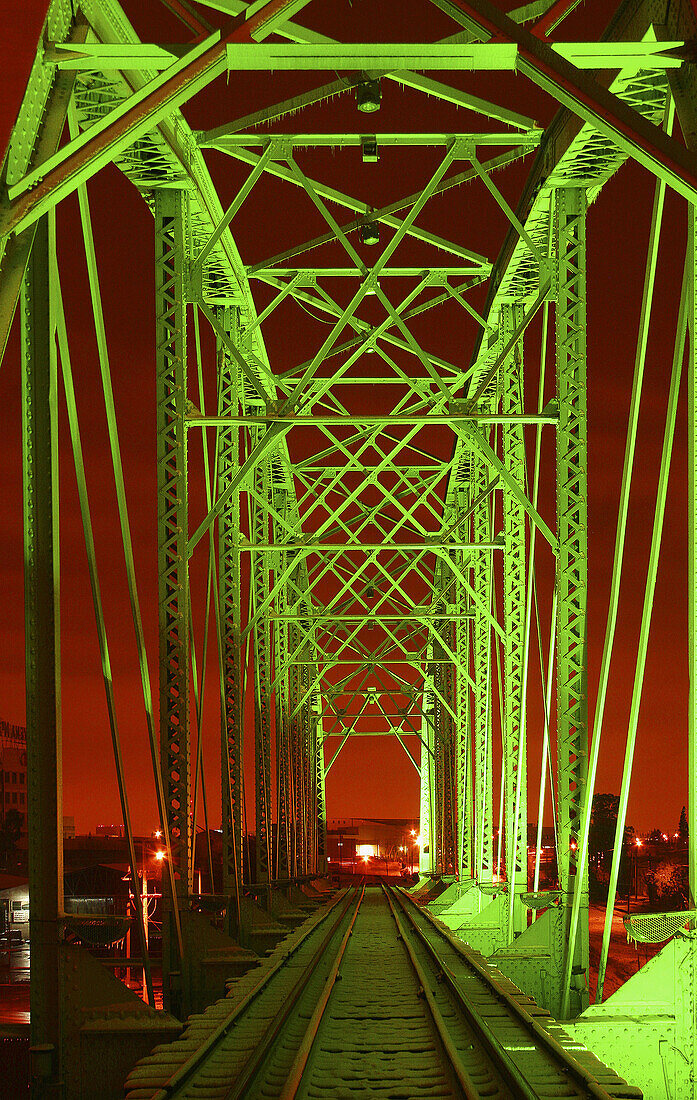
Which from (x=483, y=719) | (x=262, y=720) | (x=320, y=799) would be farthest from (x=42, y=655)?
(x=320, y=799)

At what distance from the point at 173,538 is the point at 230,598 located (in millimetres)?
5816

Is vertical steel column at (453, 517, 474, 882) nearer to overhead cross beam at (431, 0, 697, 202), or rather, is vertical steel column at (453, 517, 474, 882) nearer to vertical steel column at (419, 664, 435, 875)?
vertical steel column at (419, 664, 435, 875)

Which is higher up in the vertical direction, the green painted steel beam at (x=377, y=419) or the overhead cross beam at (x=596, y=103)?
the green painted steel beam at (x=377, y=419)

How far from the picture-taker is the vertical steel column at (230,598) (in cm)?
1889

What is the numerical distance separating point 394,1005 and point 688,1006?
11.7 ft

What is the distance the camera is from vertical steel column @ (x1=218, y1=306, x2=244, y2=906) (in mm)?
18891

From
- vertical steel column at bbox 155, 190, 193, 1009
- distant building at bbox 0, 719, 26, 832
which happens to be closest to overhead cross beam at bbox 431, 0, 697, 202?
vertical steel column at bbox 155, 190, 193, 1009

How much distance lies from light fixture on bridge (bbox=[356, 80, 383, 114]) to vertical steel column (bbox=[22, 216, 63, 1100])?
448 centimetres

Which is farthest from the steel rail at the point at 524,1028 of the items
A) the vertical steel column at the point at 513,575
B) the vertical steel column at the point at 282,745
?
the vertical steel column at the point at 282,745

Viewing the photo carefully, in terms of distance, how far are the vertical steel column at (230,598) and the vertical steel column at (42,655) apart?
9.47m

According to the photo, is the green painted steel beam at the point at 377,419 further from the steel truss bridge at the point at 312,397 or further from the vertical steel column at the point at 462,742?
the vertical steel column at the point at 462,742

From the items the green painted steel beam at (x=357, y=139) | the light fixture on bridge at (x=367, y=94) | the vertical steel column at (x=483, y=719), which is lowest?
the vertical steel column at (x=483, y=719)

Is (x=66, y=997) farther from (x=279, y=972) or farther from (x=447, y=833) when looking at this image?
(x=447, y=833)

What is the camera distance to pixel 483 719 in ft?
82.0
